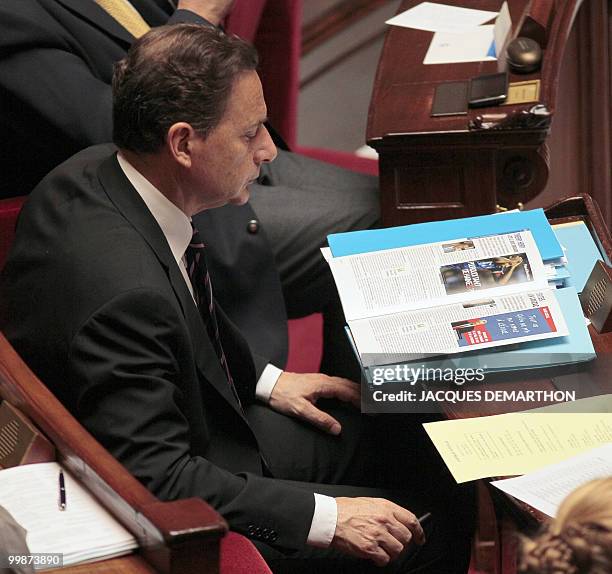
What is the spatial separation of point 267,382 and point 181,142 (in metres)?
0.48

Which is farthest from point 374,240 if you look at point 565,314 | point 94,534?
point 94,534

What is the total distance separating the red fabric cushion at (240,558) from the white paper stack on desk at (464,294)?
0.28 meters

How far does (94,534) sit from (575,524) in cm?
50

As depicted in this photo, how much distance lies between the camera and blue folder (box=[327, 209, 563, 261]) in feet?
5.36

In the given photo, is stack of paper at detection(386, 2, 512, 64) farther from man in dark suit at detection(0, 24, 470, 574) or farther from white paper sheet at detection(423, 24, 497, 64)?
man in dark suit at detection(0, 24, 470, 574)

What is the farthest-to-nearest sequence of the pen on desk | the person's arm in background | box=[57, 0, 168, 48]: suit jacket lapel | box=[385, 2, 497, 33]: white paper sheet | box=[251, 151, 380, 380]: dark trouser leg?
box=[385, 2, 497, 33]: white paper sheet
box=[251, 151, 380, 380]: dark trouser leg
box=[57, 0, 168, 48]: suit jacket lapel
the person's arm in background
the pen on desk

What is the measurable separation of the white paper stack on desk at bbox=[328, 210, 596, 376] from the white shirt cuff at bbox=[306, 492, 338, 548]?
19 cm

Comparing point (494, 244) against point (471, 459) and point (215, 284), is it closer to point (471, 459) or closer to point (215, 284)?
point (471, 459)

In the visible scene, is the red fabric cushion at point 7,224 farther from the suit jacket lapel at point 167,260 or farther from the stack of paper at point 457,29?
the stack of paper at point 457,29

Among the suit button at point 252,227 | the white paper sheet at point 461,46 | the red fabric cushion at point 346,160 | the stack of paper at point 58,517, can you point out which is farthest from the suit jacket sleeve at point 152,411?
the red fabric cushion at point 346,160

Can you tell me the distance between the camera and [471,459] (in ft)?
4.29

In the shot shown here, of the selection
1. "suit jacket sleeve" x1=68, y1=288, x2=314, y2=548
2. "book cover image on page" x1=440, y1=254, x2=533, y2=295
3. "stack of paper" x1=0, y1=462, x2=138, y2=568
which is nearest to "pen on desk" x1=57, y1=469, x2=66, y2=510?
"stack of paper" x1=0, y1=462, x2=138, y2=568

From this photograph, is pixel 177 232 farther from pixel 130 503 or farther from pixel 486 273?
pixel 130 503

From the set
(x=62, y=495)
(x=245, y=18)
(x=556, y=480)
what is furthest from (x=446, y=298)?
(x=245, y=18)
